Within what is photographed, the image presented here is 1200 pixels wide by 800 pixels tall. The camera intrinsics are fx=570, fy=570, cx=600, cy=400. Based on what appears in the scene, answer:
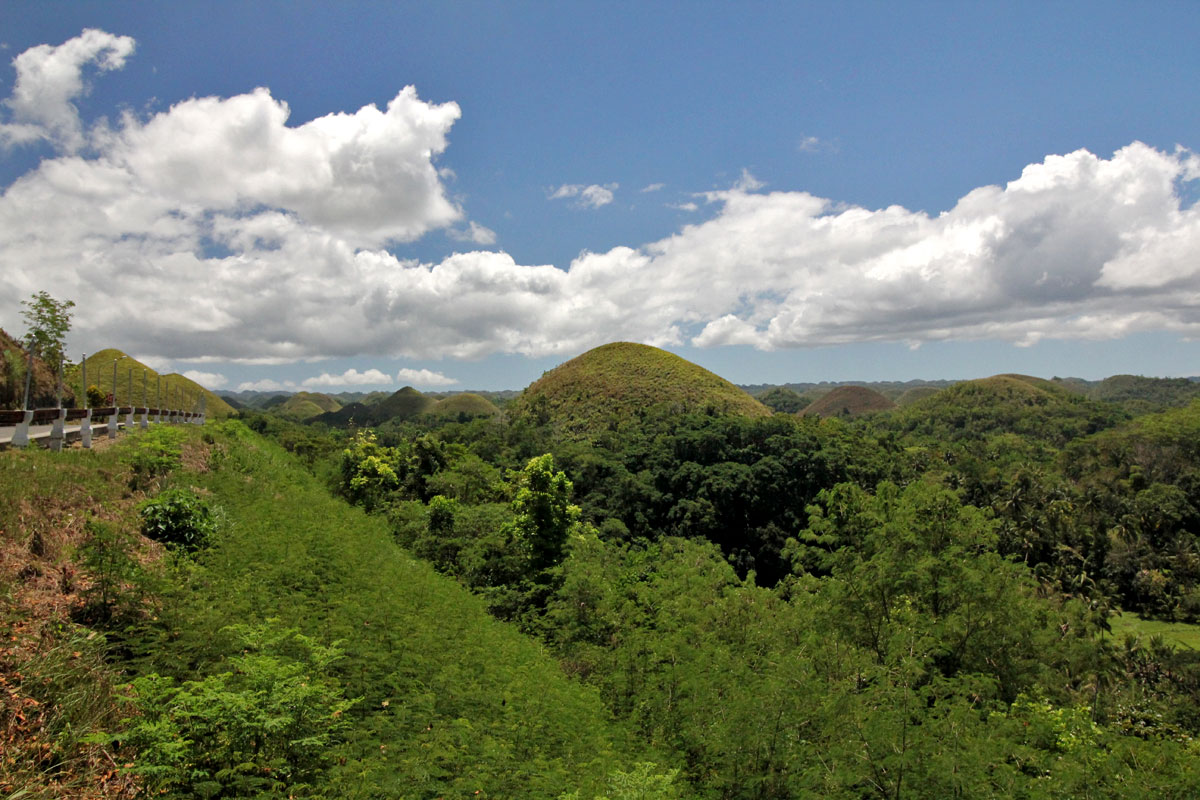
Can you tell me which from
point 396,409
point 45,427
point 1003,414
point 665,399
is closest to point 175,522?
point 45,427

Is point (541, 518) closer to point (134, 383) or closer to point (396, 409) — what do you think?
point (134, 383)

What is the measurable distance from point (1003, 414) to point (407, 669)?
132 m

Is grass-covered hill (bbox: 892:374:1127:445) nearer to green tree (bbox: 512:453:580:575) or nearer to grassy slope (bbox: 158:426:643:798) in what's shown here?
green tree (bbox: 512:453:580:575)

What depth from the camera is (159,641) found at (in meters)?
5.85

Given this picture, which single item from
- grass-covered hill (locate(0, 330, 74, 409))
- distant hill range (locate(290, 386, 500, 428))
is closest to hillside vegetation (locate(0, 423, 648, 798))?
grass-covered hill (locate(0, 330, 74, 409))

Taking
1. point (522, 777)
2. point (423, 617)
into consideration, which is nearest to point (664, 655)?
point (423, 617)

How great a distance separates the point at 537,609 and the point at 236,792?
509 inches

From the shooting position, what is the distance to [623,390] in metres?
74.6

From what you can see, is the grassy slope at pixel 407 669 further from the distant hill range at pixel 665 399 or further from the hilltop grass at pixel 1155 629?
the distant hill range at pixel 665 399

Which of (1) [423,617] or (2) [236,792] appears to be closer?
(2) [236,792]

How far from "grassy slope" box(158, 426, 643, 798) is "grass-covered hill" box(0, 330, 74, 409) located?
21.1m

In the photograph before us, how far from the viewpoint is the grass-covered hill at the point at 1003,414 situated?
9438 centimetres

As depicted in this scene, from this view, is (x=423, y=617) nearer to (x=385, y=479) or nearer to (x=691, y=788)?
(x=691, y=788)

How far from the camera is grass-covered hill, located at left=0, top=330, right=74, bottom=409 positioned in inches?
951
